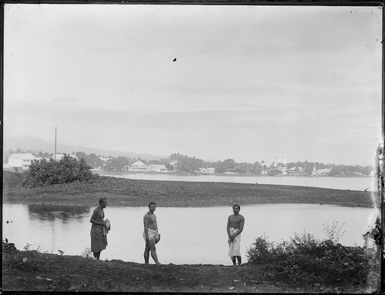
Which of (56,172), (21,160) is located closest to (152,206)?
(56,172)

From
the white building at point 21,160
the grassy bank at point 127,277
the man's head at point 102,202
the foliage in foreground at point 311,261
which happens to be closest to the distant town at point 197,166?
the white building at point 21,160

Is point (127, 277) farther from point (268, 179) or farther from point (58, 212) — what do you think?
point (268, 179)

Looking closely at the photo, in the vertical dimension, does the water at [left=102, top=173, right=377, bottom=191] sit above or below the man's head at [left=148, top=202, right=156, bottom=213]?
above

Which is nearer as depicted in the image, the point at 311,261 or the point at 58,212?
the point at 311,261

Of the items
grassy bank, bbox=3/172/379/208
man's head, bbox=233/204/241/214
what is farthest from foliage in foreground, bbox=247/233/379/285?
grassy bank, bbox=3/172/379/208

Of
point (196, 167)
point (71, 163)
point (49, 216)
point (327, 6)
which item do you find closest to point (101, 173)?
point (71, 163)

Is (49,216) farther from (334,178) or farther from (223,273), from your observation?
(334,178)

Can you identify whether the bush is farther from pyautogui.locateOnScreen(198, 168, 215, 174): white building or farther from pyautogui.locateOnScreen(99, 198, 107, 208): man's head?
pyautogui.locateOnScreen(198, 168, 215, 174): white building
